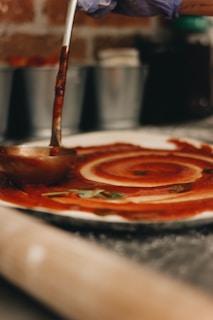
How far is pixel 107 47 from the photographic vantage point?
62.1 inches

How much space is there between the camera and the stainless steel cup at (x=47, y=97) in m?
1.21

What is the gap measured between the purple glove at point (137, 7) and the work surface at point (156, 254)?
0.48 m

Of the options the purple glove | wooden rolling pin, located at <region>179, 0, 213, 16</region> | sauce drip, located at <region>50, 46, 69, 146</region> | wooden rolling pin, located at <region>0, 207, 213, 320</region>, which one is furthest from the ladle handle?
wooden rolling pin, located at <region>0, 207, 213, 320</region>

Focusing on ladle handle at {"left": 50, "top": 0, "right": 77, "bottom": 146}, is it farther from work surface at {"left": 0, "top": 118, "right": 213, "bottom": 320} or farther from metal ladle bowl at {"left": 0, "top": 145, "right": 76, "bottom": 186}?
work surface at {"left": 0, "top": 118, "right": 213, "bottom": 320}

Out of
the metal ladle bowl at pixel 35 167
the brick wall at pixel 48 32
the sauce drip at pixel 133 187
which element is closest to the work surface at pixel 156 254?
the sauce drip at pixel 133 187

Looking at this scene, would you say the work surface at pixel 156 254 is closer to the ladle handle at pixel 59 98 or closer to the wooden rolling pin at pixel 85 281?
the wooden rolling pin at pixel 85 281

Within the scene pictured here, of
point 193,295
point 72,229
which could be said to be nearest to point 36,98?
point 72,229

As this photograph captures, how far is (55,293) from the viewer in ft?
1.60

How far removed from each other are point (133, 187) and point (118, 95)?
22.0 inches

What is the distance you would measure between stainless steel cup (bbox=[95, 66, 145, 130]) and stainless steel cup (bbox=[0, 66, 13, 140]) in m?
0.22

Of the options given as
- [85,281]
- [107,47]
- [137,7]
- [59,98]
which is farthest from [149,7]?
[85,281]

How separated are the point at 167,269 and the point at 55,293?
0.13 meters

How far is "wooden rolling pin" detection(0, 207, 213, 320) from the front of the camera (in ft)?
1.41

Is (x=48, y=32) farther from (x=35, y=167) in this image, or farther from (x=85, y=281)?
(x=85, y=281)
